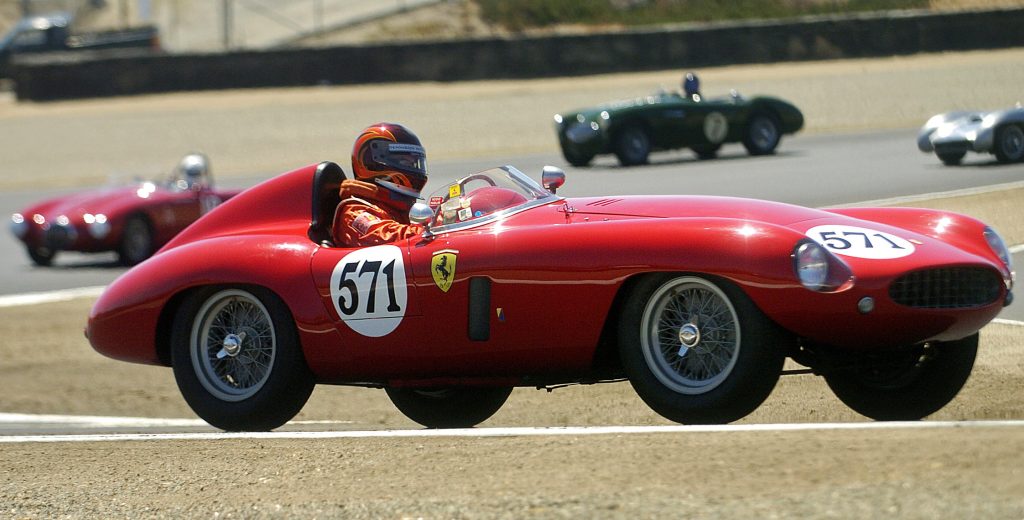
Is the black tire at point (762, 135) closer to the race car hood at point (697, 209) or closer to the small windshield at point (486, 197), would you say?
the small windshield at point (486, 197)

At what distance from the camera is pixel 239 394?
7.12 metres

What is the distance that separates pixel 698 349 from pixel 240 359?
7.79ft

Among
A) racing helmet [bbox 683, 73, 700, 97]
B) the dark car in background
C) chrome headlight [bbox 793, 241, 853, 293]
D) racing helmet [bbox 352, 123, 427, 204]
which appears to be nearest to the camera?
chrome headlight [bbox 793, 241, 853, 293]

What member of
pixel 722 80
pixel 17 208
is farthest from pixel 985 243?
pixel 722 80

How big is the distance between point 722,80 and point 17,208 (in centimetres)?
1332

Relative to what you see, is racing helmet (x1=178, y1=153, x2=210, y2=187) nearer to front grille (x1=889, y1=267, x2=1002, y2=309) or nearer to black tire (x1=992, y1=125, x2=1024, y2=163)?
black tire (x1=992, y1=125, x2=1024, y2=163)

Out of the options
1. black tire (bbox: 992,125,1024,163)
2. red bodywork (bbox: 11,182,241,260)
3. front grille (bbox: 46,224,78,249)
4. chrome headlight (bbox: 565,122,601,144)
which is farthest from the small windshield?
chrome headlight (bbox: 565,122,601,144)

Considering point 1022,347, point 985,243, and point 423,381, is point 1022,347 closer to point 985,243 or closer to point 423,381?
point 985,243

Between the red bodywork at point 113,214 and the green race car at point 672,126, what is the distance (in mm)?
5138

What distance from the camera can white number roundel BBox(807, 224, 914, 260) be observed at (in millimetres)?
5629

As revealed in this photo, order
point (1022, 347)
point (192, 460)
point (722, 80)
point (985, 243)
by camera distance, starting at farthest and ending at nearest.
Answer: point (722, 80) → point (1022, 347) → point (985, 243) → point (192, 460)

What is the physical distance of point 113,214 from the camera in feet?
56.4

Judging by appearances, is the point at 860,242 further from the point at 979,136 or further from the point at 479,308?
the point at 979,136

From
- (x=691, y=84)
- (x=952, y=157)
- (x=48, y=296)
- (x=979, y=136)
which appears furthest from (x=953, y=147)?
(x=48, y=296)
